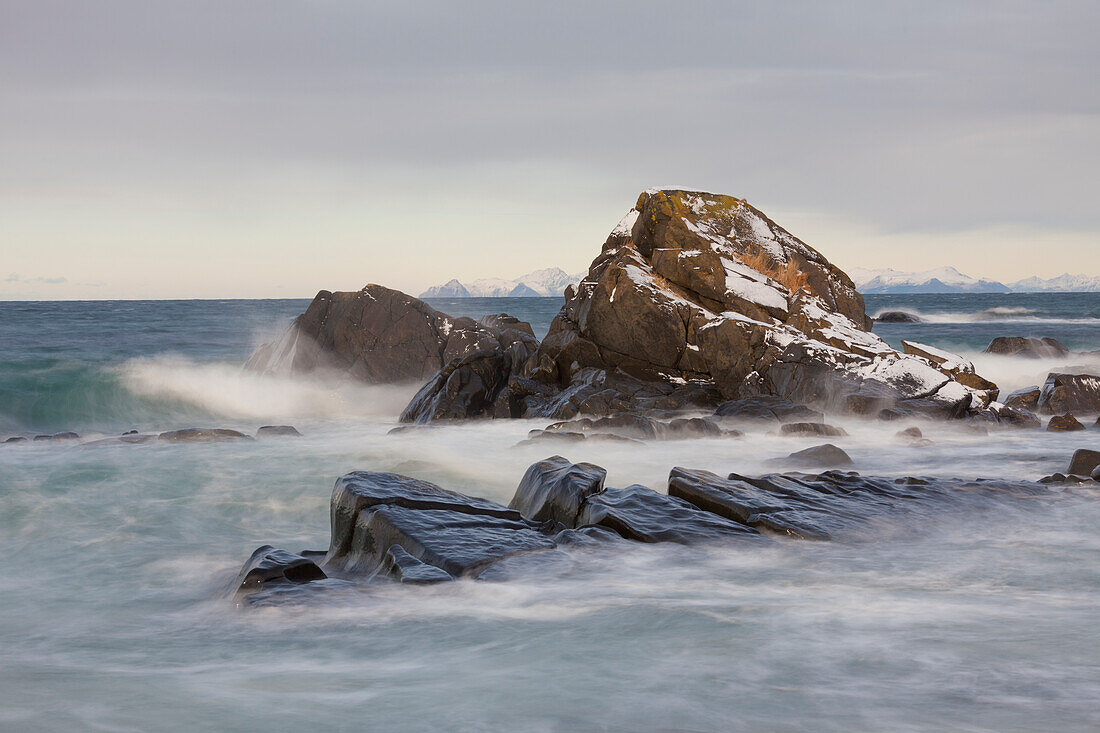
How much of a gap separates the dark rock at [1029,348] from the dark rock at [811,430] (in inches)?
601

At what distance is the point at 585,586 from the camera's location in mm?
5637

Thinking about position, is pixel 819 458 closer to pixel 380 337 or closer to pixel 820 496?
pixel 820 496

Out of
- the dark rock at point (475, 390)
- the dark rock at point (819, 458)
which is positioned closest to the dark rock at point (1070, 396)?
the dark rock at point (819, 458)

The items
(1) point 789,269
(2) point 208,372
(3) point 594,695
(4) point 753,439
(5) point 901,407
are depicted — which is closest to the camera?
(3) point 594,695

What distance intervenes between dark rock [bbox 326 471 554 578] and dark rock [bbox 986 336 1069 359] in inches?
892

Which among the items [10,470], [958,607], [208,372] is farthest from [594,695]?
[208,372]

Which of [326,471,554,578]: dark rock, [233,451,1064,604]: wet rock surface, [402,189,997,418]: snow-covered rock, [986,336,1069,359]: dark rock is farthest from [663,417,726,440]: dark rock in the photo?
[986,336,1069,359]: dark rock

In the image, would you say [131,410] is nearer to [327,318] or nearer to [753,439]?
[327,318]

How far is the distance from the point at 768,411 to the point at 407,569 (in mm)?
8830

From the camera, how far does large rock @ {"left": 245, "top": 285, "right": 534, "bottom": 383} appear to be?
62.5 ft

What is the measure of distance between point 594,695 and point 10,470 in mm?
10211

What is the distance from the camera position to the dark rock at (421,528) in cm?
598

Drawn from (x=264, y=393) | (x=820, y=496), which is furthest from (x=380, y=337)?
(x=820, y=496)

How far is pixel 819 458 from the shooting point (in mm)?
10391
